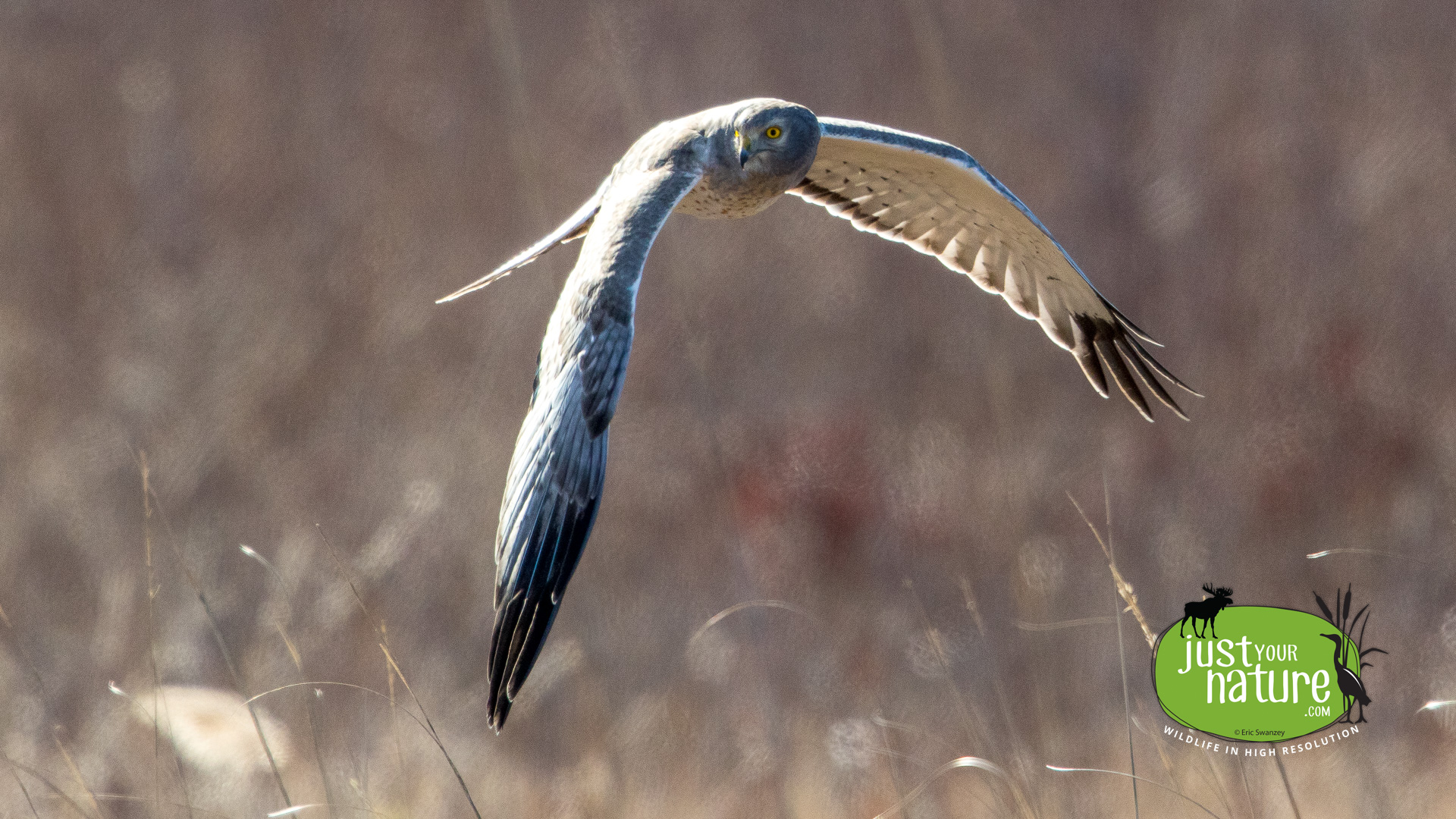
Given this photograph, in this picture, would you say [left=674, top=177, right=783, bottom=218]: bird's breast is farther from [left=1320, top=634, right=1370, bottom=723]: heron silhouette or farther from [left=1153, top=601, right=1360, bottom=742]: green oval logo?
[left=1320, top=634, right=1370, bottom=723]: heron silhouette

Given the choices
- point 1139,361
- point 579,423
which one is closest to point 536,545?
point 579,423

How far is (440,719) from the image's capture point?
5090 millimetres

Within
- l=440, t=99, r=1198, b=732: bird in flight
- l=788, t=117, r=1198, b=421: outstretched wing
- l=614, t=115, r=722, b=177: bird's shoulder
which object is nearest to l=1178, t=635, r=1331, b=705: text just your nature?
l=440, t=99, r=1198, b=732: bird in flight

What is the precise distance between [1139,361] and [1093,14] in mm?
3960

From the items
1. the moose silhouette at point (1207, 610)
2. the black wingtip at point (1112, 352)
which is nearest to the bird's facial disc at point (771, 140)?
the black wingtip at point (1112, 352)

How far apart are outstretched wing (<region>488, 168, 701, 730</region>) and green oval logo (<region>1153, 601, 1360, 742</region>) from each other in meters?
1.14

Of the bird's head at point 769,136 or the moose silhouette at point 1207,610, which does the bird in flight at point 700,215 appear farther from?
the moose silhouette at point 1207,610

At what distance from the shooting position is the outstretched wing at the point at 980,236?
2797 millimetres

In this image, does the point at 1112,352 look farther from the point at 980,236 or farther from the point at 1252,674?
the point at 1252,674

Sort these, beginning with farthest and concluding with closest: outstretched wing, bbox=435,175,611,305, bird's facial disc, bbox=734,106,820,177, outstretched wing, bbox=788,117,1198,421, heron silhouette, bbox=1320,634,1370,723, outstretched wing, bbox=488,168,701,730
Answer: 1. outstretched wing, bbox=788,117,1198,421
2. outstretched wing, bbox=435,175,611,305
3. bird's facial disc, bbox=734,106,820,177
4. heron silhouette, bbox=1320,634,1370,723
5. outstretched wing, bbox=488,168,701,730

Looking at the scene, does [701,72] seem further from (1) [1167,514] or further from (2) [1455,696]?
(2) [1455,696]

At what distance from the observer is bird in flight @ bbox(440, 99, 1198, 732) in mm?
1723

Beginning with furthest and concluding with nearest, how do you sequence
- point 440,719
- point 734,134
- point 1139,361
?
1. point 440,719
2. point 1139,361
3. point 734,134

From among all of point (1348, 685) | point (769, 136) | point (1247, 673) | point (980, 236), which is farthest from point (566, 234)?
Answer: point (1348, 685)
